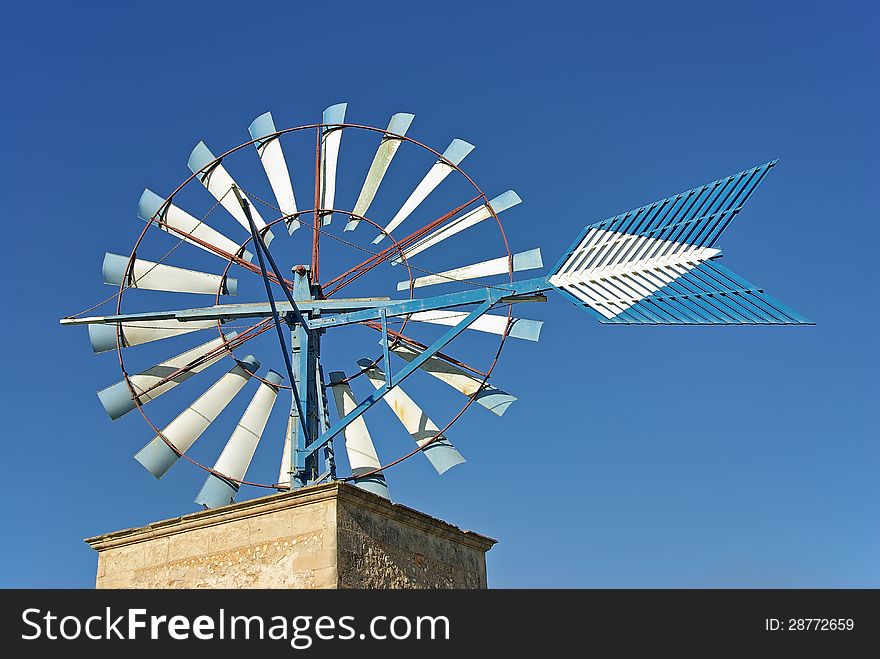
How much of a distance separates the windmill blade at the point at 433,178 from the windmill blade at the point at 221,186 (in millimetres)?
1327

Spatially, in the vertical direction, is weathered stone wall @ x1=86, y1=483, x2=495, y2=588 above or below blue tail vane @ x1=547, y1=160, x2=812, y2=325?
below

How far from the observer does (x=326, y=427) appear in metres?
11.6

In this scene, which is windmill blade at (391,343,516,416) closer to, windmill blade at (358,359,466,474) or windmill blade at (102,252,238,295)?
windmill blade at (358,359,466,474)

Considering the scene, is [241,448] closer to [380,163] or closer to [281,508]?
[281,508]

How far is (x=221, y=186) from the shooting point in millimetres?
12422

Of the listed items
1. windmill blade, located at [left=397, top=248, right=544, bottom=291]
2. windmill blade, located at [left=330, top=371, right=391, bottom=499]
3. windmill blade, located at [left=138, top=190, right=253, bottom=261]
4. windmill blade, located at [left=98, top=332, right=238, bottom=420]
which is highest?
windmill blade, located at [left=138, top=190, right=253, bottom=261]

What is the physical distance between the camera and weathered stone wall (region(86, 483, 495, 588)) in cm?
945

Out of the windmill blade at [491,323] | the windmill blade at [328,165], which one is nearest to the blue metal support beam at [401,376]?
the windmill blade at [491,323]

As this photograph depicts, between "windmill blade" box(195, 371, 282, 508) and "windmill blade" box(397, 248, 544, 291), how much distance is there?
1866 mm

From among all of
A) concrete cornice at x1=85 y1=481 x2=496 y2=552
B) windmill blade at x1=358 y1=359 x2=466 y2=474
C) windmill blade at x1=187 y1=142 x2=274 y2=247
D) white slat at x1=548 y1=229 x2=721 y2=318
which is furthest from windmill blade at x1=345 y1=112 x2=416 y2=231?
concrete cornice at x1=85 y1=481 x2=496 y2=552

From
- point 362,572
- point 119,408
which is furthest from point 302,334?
point 362,572

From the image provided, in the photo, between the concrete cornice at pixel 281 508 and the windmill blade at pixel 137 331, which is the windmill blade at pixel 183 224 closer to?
the windmill blade at pixel 137 331

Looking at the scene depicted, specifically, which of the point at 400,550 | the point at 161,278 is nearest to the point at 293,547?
the point at 400,550
